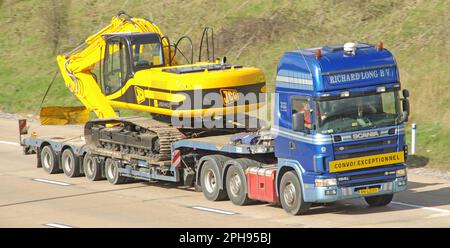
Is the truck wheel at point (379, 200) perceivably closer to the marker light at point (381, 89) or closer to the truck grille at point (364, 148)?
the truck grille at point (364, 148)

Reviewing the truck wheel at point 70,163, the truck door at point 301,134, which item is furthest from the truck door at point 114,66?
the truck door at point 301,134

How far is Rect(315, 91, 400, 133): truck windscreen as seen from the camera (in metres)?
19.4

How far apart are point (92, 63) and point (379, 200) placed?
9164 millimetres

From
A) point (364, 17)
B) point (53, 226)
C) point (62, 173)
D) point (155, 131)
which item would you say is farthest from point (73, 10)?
point (53, 226)

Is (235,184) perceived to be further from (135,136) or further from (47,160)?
(47,160)

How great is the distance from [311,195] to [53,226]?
4.84m

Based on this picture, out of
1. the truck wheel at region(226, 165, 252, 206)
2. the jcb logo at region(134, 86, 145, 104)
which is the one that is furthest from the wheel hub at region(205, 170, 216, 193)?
the jcb logo at region(134, 86, 145, 104)

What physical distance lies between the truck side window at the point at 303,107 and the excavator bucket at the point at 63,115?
9708 millimetres

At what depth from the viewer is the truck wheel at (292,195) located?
65.6ft

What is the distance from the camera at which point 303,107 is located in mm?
19688

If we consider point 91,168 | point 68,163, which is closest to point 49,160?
point 68,163

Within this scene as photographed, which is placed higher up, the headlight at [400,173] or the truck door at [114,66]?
the truck door at [114,66]

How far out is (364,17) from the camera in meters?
36.1

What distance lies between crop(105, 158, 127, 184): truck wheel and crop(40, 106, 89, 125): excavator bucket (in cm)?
303
